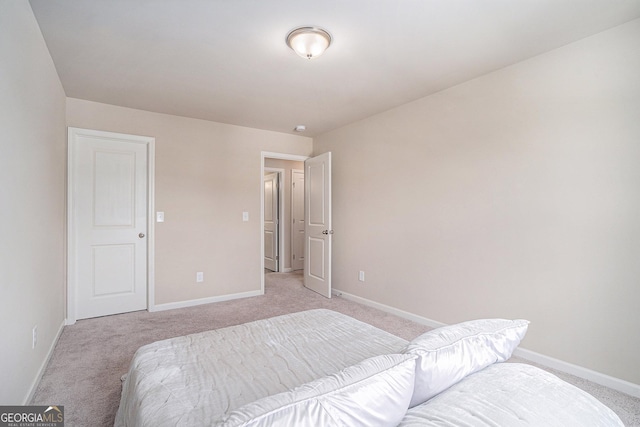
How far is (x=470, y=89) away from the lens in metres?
2.87

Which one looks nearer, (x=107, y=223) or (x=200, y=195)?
(x=107, y=223)

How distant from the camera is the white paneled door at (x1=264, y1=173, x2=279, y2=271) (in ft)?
21.0

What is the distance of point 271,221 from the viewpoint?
6.58 m

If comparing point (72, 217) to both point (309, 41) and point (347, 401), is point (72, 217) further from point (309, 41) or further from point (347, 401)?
point (347, 401)

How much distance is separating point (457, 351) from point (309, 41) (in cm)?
209

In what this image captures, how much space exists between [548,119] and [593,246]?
98 cm

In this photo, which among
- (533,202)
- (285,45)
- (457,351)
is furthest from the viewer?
(533,202)

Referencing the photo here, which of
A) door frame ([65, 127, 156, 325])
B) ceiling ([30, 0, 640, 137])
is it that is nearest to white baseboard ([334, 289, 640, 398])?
ceiling ([30, 0, 640, 137])

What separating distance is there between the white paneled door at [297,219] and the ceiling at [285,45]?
10.2 ft

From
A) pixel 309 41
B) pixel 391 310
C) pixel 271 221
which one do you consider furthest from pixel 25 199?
pixel 271 221

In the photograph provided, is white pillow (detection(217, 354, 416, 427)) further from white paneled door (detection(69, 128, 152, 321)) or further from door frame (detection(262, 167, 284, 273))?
door frame (detection(262, 167, 284, 273))

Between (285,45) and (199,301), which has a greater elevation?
(285,45)

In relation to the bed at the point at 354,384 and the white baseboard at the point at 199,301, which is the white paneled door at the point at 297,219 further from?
the bed at the point at 354,384

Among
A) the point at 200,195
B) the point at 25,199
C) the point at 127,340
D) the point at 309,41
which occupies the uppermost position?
the point at 309,41
